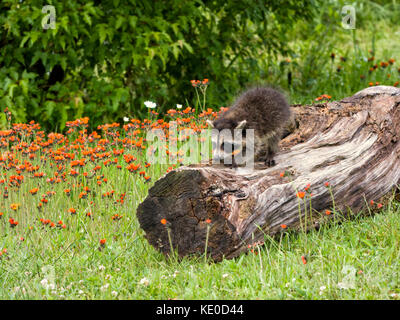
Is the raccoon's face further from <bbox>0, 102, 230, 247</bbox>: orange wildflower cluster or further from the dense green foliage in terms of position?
the dense green foliage

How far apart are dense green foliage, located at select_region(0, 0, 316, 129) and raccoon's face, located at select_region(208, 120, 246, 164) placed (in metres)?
2.51

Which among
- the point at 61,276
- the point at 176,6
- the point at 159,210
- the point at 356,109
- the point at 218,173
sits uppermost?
the point at 176,6

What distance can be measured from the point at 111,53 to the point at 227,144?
3.49 m

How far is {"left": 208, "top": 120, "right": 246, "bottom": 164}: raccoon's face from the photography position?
4547 millimetres

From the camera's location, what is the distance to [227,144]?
460cm

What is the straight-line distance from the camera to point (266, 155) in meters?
4.85

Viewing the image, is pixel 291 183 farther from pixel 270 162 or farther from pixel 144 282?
pixel 144 282

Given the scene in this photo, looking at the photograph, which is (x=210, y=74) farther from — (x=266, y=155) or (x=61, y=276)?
(x=61, y=276)

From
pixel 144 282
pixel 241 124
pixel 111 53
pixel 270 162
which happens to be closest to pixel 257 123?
pixel 241 124

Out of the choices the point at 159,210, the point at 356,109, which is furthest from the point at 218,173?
the point at 356,109

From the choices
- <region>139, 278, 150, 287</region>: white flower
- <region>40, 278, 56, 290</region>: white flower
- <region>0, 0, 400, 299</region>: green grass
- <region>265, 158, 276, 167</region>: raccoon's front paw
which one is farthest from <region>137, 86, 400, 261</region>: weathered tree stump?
<region>40, 278, 56, 290</region>: white flower
